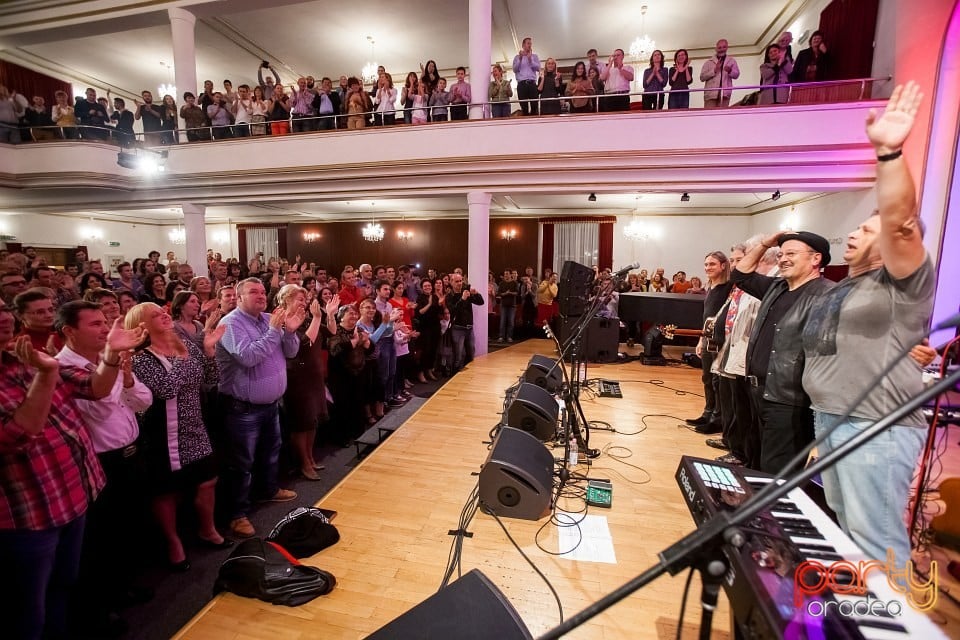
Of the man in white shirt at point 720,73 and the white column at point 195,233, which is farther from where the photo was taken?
the white column at point 195,233

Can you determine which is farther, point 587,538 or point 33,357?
point 587,538

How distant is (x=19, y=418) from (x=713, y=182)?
760 cm

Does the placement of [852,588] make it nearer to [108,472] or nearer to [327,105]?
[108,472]

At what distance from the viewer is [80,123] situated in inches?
336

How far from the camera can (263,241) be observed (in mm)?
14180

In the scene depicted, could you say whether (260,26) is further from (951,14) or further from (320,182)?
(951,14)

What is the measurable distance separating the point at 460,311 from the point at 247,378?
4147mm

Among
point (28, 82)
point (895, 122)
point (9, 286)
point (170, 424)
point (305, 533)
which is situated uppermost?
point (28, 82)

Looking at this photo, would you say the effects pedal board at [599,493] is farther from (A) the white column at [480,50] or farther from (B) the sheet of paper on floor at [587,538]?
(A) the white column at [480,50]

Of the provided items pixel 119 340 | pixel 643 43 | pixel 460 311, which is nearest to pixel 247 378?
pixel 119 340

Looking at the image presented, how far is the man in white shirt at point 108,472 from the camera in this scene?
192 cm

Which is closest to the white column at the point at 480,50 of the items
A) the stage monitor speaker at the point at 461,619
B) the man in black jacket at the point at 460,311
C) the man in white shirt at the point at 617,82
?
the man in white shirt at the point at 617,82

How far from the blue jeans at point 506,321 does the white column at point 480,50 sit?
424cm

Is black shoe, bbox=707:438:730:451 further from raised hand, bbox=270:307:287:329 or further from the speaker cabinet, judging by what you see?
raised hand, bbox=270:307:287:329
